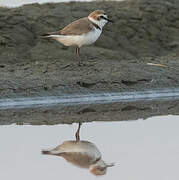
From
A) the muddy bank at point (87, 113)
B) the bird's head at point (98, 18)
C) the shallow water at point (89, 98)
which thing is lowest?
the muddy bank at point (87, 113)

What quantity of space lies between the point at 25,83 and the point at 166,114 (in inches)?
86.2

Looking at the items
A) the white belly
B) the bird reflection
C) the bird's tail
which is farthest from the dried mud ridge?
the bird's tail

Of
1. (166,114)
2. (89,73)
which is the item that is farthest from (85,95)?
(166,114)

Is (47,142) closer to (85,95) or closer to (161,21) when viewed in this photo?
(85,95)

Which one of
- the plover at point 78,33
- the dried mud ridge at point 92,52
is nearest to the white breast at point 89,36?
the plover at point 78,33

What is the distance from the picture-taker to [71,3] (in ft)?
54.3

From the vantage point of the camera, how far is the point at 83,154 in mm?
9789

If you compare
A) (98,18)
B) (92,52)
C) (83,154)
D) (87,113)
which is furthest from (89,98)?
(83,154)

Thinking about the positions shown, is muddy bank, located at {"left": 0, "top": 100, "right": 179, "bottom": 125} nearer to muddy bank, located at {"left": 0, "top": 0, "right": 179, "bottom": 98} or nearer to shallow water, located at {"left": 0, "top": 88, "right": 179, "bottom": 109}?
shallow water, located at {"left": 0, "top": 88, "right": 179, "bottom": 109}

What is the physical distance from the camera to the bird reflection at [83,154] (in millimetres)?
9281

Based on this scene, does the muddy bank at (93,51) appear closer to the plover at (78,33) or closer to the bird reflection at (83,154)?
the plover at (78,33)

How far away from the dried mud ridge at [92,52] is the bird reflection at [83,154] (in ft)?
4.73

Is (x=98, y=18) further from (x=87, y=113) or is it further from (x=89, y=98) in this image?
(x=87, y=113)

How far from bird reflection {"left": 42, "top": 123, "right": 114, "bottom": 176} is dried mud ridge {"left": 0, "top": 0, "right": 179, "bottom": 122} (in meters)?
1.44
